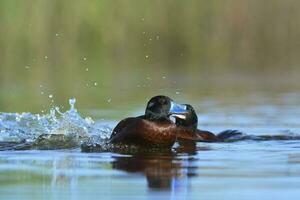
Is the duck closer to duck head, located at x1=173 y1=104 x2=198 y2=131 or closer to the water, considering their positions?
the water

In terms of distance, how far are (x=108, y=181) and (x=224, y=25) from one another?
21.7m

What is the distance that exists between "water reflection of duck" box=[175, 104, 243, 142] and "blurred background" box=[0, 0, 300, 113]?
7.37 metres

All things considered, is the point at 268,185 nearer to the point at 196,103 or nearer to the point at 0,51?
the point at 196,103

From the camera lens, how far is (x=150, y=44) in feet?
94.3

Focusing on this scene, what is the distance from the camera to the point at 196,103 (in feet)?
52.3

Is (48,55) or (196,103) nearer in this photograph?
(196,103)

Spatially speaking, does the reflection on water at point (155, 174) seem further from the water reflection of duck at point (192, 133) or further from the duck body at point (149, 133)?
the water reflection of duck at point (192, 133)

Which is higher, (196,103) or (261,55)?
(261,55)

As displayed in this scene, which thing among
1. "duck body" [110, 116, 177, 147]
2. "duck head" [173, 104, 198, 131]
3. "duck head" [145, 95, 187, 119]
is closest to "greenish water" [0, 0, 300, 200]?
"duck body" [110, 116, 177, 147]

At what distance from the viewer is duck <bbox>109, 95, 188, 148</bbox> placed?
389 inches

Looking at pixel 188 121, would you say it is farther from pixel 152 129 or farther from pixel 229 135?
pixel 152 129

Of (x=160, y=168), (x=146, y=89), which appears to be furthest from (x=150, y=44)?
(x=160, y=168)

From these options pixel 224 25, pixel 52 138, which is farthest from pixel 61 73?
pixel 52 138

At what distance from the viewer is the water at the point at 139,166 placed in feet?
23.2
